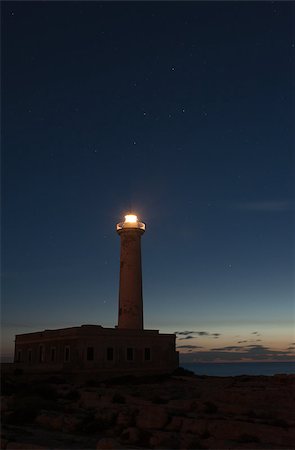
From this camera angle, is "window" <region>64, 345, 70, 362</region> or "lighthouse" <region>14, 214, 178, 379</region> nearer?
"lighthouse" <region>14, 214, 178, 379</region>

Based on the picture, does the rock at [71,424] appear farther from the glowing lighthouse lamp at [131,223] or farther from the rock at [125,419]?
the glowing lighthouse lamp at [131,223]

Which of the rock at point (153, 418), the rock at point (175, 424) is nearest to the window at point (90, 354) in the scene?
the rock at point (153, 418)

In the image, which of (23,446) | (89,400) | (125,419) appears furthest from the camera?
(89,400)

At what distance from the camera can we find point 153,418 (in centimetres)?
1550

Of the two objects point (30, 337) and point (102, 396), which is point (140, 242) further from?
point (102, 396)

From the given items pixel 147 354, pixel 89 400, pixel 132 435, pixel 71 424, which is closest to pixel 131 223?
pixel 147 354

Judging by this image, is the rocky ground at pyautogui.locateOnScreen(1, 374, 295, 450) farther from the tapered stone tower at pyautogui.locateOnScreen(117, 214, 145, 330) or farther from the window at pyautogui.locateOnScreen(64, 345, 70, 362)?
the tapered stone tower at pyautogui.locateOnScreen(117, 214, 145, 330)

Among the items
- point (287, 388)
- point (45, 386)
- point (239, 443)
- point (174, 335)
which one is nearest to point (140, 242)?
point (174, 335)

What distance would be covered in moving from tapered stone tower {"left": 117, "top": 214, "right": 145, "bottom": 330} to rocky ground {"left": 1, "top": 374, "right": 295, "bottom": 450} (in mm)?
12291

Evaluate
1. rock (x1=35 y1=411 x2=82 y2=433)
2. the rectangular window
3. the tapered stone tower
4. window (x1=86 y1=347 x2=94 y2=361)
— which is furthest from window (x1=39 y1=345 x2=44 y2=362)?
rock (x1=35 y1=411 x2=82 y2=433)

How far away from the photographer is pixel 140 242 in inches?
Answer: 1431

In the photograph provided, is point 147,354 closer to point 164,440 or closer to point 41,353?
point 41,353

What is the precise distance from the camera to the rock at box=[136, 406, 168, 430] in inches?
599

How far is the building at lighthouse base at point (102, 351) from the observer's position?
1161 inches
